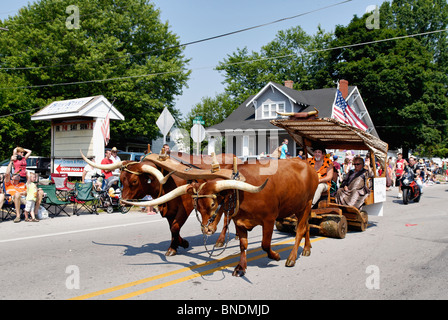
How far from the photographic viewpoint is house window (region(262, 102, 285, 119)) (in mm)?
31844

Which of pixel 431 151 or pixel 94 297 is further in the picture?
pixel 431 151

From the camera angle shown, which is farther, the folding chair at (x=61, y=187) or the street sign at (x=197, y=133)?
the street sign at (x=197, y=133)

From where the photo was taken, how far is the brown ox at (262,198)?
4918mm

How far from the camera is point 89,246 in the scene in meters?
7.40

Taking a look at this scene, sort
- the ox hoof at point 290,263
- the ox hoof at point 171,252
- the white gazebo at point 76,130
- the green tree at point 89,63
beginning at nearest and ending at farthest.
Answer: the ox hoof at point 290,263
the ox hoof at point 171,252
the white gazebo at point 76,130
the green tree at point 89,63

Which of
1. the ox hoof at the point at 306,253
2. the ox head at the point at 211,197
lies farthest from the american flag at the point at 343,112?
the ox head at the point at 211,197

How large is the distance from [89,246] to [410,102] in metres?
39.3

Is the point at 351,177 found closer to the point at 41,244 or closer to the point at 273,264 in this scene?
the point at 273,264

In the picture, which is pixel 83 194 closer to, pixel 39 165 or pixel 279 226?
pixel 279 226

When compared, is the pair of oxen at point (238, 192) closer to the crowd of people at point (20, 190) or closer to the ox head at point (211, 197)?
the ox head at point (211, 197)

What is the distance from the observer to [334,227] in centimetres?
794

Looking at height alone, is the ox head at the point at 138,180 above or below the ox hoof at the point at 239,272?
above

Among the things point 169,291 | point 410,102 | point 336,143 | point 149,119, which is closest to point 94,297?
point 169,291

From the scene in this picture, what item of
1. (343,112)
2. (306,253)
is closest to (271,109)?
(343,112)
